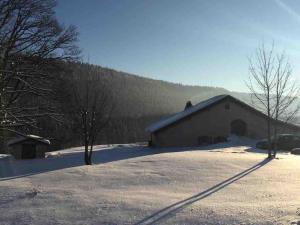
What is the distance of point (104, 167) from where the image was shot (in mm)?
16125

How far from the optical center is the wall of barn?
40.4 metres

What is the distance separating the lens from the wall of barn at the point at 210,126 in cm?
4041

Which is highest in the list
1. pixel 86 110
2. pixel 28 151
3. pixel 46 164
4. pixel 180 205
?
pixel 86 110

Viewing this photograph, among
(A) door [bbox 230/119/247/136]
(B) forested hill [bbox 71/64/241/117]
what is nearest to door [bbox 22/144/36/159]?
(A) door [bbox 230/119/247/136]

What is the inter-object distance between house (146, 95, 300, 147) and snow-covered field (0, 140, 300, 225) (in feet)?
77.8

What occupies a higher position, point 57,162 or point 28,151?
point 28,151

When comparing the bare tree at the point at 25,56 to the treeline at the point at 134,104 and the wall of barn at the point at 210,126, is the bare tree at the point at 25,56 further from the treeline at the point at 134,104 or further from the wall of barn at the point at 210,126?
the treeline at the point at 134,104

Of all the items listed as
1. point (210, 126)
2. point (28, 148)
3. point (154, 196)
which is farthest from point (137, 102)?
point (154, 196)

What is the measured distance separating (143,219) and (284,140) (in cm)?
3021

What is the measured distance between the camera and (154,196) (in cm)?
1086

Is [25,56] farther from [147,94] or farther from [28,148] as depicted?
[147,94]

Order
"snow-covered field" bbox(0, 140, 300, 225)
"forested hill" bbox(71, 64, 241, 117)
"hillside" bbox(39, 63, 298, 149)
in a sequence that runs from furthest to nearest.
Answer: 1. "forested hill" bbox(71, 64, 241, 117)
2. "hillside" bbox(39, 63, 298, 149)
3. "snow-covered field" bbox(0, 140, 300, 225)

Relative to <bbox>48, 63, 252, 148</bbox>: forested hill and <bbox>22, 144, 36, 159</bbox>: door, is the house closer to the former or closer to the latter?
<bbox>22, 144, 36, 159</bbox>: door

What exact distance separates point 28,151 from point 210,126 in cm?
→ 1614
